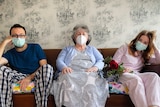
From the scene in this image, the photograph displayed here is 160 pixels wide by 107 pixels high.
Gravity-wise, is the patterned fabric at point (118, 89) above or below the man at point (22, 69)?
below

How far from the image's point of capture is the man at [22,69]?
1979 mm

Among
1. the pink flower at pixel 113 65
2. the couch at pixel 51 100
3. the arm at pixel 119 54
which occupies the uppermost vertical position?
the arm at pixel 119 54

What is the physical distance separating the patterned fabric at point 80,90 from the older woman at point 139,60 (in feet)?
0.78

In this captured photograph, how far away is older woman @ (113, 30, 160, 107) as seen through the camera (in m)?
1.97

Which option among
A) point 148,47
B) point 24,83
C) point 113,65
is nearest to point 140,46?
point 148,47

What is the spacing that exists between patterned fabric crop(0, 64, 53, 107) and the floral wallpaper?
790 mm

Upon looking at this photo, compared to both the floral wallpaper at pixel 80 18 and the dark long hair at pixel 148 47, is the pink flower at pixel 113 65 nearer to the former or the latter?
the dark long hair at pixel 148 47

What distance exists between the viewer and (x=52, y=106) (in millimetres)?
2035

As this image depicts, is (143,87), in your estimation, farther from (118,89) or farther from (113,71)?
(113,71)

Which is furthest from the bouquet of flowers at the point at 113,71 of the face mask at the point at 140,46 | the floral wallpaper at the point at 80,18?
the floral wallpaper at the point at 80,18

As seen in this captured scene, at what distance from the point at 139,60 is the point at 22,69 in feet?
4.13

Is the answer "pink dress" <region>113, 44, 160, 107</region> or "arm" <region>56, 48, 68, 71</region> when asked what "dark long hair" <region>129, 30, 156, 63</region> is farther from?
"arm" <region>56, 48, 68, 71</region>

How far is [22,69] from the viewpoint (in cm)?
229

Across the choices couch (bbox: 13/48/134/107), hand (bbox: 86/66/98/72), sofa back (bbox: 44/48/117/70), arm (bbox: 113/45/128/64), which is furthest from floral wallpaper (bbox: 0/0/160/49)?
couch (bbox: 13/48/134/107)
